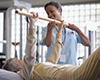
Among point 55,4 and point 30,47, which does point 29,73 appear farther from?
point 55,4

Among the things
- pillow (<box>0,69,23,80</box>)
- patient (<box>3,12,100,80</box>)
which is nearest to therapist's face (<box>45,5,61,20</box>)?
patient (<box>3,12,100,80</box>)

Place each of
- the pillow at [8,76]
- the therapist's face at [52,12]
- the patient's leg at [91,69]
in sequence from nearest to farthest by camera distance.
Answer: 1. the patient's leg at [91,69]
2. the pillow at [8,76]
3. the therapist's face at [52,12]

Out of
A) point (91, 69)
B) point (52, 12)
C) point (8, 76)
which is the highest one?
point (52, 12)

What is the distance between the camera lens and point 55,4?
2037mm

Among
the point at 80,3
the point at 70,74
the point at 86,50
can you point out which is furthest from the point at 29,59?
the point at 80,3

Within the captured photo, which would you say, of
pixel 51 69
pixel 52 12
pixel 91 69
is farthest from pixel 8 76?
pixel 52 12

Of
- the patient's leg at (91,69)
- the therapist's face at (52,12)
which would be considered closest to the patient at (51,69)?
the patient's leg at (91,69)

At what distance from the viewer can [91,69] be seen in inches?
44.2

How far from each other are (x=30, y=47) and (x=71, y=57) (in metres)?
0.92

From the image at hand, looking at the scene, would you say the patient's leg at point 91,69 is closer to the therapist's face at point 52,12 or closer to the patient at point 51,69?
the patient at point 51,69

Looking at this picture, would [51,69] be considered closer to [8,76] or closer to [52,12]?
[8,76]

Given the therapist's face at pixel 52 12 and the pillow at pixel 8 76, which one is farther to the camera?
the therapist's face at pixel 52 12

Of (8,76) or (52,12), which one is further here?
(52,12)

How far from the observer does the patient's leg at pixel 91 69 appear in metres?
1.09
